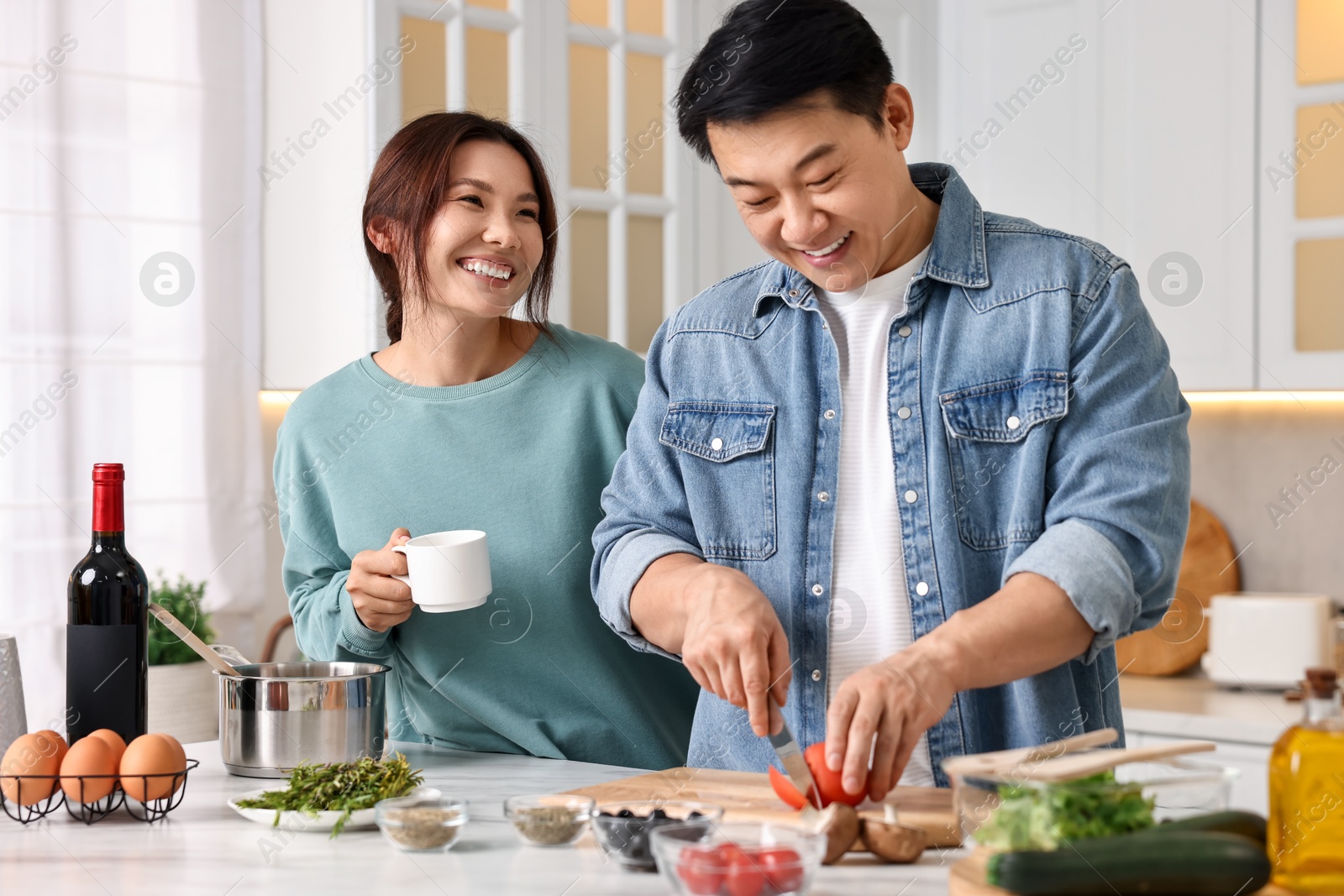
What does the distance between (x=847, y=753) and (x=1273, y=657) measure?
2.11 meters

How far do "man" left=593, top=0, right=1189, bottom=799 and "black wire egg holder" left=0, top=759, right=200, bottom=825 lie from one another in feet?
1.61

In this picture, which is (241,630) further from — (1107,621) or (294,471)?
(1107,621)

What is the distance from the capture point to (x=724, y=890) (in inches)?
37.2

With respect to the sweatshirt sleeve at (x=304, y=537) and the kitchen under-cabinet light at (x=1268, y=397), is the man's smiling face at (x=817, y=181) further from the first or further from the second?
the kitchen under-cabinet light at (x=1268, y=397)

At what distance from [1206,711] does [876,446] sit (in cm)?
163

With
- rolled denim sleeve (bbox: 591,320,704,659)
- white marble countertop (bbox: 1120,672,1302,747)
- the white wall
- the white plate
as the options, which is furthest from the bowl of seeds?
the white wall

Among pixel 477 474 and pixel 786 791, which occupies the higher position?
pixel 477 474

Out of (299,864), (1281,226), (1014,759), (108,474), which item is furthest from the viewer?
(1281,226)

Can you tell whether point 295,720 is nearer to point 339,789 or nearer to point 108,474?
point 339,789

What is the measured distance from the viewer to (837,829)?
42.3 inches

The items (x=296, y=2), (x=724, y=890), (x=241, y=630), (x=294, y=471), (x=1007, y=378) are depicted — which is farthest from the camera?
(x=241, y=630)

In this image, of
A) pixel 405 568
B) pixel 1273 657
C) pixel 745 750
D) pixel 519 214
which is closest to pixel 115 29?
pixel 519 214

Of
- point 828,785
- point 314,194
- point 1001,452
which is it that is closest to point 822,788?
point 828,785

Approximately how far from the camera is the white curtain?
292 cm
